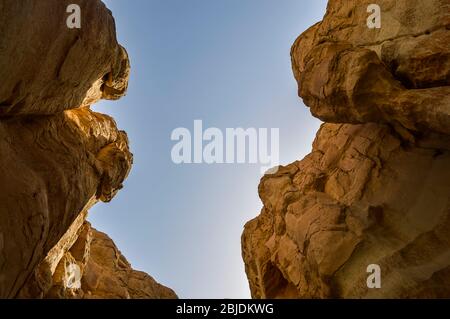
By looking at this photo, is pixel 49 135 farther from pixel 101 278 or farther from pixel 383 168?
pixel 383 168

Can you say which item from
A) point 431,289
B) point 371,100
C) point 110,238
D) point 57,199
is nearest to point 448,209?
point 431,289

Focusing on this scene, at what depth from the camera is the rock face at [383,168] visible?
1567 centimetres

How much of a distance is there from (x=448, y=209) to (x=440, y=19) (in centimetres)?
967

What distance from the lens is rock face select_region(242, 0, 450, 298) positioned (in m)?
15.7

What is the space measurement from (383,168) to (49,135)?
62.9 feet

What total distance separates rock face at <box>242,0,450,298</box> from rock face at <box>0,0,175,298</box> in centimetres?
1300

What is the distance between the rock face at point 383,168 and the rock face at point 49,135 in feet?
42.7

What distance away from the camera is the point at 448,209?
Answer: 53.1ft

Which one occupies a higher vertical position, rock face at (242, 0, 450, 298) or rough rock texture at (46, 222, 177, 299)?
rock face at (242, 0, 450, 298)

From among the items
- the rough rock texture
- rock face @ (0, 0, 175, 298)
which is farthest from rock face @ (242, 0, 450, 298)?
the rough rock texture

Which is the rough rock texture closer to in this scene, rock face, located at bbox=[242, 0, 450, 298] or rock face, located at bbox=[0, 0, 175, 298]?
rock face, located at bbox=[0, 0, 175, 298]
